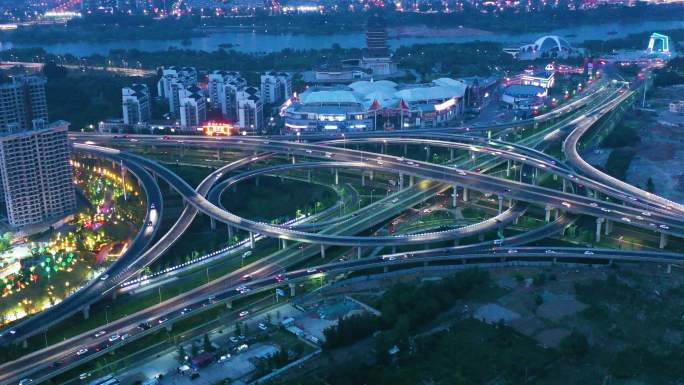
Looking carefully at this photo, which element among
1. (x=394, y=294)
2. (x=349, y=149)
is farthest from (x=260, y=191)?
(x=394, y=294)

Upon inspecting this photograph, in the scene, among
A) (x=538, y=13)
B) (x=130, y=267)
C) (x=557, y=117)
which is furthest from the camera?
(x=538, y=13)

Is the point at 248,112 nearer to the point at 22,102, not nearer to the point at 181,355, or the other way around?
the point at 22,102

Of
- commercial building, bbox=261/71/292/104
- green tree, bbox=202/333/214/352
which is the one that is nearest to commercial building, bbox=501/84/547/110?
commercial building, bbox=261/71/292/104

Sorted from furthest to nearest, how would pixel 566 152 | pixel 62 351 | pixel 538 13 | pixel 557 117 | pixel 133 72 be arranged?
pixel 538 13, pixel 133 72, pixel 557 117, pixel 566 152, pixel 62 351

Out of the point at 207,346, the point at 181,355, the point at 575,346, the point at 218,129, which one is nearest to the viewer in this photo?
the point at 575,346

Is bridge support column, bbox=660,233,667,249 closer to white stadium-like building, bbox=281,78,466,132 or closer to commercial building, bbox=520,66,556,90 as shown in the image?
white stadium-like building, bbox=281,78,466,132

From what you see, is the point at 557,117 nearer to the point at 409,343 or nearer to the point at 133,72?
the point at 409,343

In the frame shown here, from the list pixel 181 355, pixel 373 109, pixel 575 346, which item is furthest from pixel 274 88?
pixel 575 346
